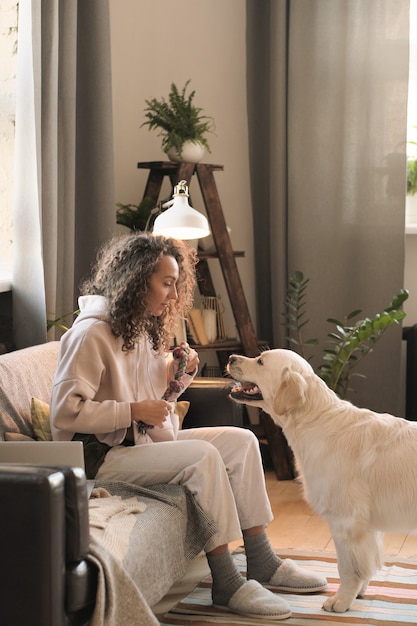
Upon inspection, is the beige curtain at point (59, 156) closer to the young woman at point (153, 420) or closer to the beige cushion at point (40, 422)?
the young woman at point (153, 420)

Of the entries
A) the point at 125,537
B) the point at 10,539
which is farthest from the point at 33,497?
the point at 125,537

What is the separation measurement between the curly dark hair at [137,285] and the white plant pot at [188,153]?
3.91 ft

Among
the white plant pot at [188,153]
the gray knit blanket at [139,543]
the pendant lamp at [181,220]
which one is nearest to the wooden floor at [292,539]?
the gray knit blanket at [139,543]

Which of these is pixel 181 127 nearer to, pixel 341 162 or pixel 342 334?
pixel 341 162

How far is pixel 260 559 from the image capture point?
2.53 m

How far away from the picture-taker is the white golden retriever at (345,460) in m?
2.30

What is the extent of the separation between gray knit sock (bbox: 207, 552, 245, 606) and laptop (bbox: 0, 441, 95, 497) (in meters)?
0.61

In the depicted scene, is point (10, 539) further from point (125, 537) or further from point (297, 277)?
point (297, 277)

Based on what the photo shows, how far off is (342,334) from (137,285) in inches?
70.5

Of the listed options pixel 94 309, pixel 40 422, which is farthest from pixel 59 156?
pixel 40 422

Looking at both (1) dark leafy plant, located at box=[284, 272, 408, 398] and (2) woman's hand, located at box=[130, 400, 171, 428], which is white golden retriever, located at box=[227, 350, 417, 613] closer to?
(2) woman's hand, located at box=[130, 400, 171, 428]

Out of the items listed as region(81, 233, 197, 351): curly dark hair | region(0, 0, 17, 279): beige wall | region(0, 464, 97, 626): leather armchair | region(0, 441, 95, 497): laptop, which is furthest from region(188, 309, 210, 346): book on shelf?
region(0, 464, 97, 626): leather armchair

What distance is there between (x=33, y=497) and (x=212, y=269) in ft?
9.78

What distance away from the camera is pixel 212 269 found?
4.55 meters
